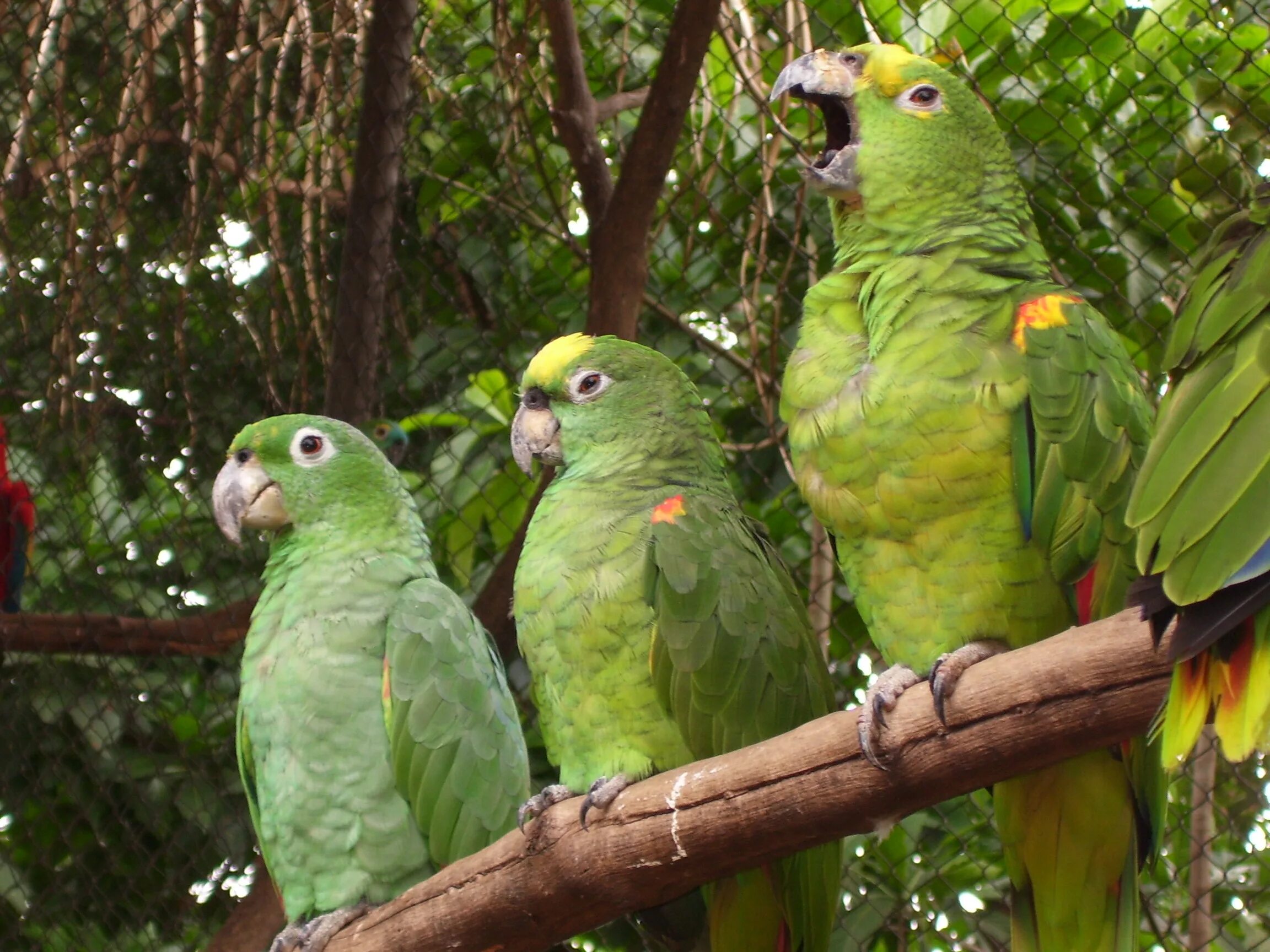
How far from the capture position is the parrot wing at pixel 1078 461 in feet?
3.37

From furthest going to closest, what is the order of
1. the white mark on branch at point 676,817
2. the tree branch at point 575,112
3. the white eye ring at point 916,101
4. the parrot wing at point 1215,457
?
the tree branch at point 575,112
the white eye ring at point 916,101
the white mark on branch at point 676,817
the parrot wing at point 1215,457

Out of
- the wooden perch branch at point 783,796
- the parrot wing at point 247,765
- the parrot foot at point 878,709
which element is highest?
the parrot wing at point 247,765

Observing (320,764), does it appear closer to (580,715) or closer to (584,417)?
(580,715)

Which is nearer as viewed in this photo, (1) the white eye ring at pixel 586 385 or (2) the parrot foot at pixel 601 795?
(2) the parrot foot at pixel 601 795

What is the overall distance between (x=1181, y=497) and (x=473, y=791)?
0.86 m

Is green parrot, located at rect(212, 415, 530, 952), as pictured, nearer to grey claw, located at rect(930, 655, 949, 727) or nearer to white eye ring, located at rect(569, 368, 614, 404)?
white eye ring, located at rect(569, 368, 614, 404)

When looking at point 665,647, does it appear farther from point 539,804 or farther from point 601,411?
point 601,411

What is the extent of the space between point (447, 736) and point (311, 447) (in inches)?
17.0

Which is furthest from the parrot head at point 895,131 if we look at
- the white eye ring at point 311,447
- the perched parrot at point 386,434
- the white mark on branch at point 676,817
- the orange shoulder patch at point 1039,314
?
the perched parrot at point 386,434

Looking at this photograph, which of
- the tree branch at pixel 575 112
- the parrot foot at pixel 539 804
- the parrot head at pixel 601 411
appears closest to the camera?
the parrot foot at pixel 539 804

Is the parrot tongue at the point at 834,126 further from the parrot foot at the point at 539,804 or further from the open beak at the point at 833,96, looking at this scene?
the parrot foot at the point at 539,804

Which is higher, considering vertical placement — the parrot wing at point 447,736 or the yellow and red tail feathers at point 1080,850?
the parrot wing at point 447,736

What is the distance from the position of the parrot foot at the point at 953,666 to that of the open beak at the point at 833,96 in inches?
18.9

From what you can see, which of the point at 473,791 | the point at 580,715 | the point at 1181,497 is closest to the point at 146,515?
the point at 473,791
